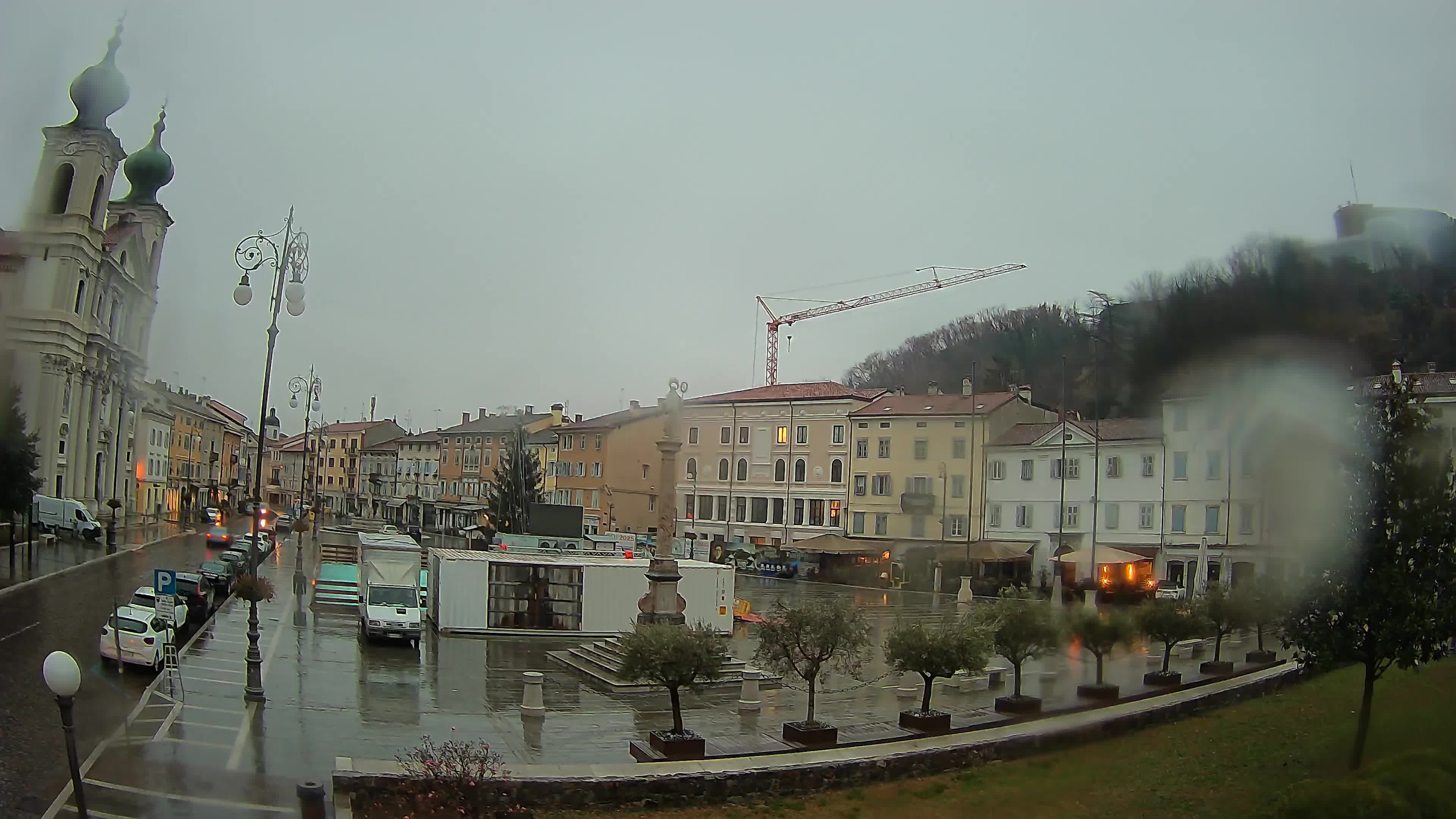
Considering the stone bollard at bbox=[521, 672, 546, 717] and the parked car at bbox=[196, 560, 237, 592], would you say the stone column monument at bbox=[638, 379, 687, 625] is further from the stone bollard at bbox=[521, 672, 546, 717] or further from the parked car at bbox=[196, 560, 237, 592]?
the parked car at bbox=[196, 560, 237, 592]

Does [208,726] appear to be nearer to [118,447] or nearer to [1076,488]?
[118,447]

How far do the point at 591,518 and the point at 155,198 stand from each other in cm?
4858

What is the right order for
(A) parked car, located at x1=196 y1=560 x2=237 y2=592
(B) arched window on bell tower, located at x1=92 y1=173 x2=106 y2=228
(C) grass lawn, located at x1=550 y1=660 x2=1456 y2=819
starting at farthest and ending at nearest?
(A) parked car, located at x1=196 y1=560 x2=237 y2=592 → (C) grass lawn, located at x1=550 y1=660 x2=1456 y2=819 → (B) arched window on bell tower, located at x1=92 y1=173 x2=106 y2=228

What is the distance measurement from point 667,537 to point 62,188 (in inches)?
629

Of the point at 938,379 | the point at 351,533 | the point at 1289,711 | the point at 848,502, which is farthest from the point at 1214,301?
the point at 351,533

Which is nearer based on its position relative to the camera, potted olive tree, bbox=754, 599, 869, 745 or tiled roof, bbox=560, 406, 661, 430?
potted olive tree, bbox=754, 599, 869, 745

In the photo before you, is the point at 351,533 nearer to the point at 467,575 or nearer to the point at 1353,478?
the point at 467,575

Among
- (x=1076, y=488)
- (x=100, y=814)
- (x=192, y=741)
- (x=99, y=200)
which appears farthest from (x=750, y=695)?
(x=1076, y=488)

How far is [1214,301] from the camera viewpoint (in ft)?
48.2

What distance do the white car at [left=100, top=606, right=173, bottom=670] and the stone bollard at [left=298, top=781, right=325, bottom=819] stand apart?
29.7 ft

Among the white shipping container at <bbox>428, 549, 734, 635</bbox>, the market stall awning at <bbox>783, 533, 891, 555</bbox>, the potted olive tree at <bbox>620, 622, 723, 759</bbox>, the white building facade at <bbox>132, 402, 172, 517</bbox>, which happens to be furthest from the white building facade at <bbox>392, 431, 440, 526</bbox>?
the potted olive tree at <bbox>620, 622, 723, 759</bbox>

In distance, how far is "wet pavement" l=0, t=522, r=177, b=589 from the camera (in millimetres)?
16812

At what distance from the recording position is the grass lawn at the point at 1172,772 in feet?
34.0

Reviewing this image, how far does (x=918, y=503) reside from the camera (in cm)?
4147
